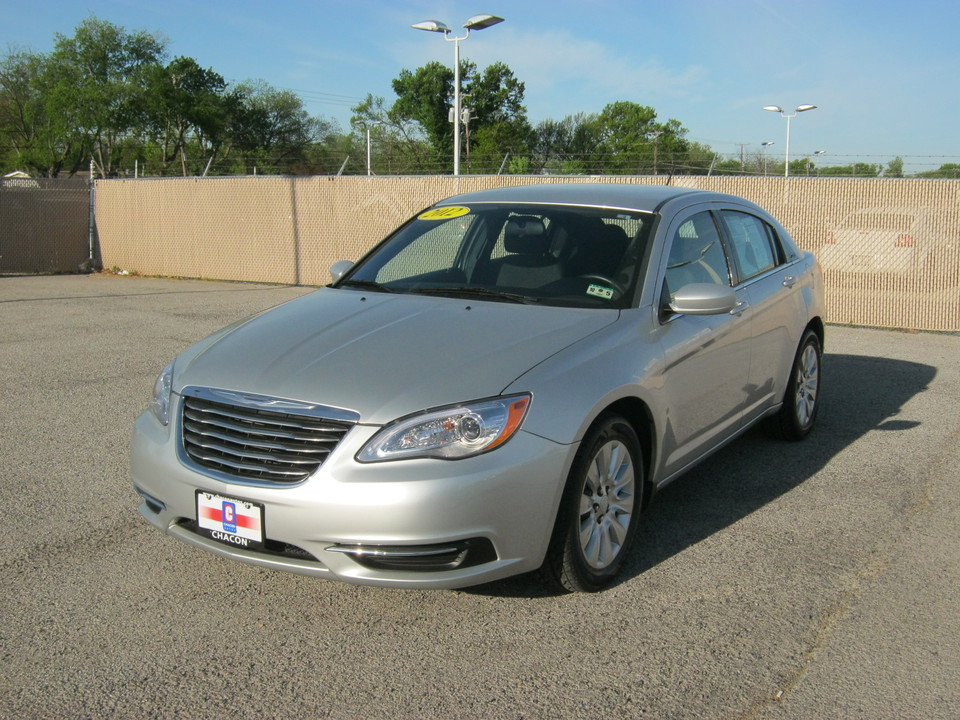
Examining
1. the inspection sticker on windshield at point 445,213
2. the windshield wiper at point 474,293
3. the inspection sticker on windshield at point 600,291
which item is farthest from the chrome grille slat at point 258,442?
the inspection sticker on windshield at point 445,213

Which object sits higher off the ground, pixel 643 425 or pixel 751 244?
pixel 751 244

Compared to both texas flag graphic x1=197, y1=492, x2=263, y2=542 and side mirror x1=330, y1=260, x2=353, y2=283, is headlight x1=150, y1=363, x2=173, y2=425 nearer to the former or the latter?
texas flag graphic x1=197, y1=492, x2=263, y2=542

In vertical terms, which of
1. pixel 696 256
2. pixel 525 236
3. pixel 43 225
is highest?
pixel 43 225

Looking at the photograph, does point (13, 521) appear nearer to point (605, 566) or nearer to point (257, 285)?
point (605, 566)

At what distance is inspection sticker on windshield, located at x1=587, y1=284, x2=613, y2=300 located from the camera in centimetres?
400

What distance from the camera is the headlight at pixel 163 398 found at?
3.57 m

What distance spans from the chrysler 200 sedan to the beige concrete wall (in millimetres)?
7321

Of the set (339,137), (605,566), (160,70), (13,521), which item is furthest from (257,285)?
(339,137)

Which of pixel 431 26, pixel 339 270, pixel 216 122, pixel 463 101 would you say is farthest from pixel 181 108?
pixel 339 270

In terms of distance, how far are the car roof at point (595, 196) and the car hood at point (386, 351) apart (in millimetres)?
901

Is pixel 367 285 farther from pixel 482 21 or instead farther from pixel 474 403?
pixel 482 21

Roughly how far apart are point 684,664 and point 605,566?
602 mm

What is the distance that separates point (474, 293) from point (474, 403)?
116 centimetres

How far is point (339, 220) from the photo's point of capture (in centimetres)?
1540
